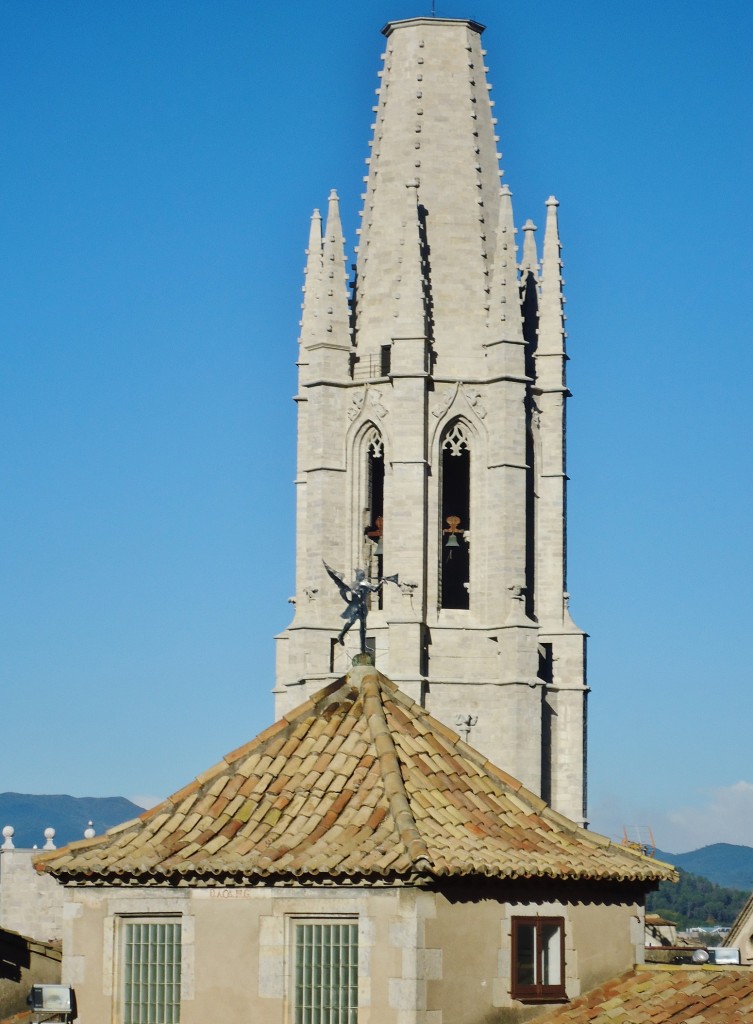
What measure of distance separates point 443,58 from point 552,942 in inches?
2615

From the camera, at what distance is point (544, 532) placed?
8938 centimetres

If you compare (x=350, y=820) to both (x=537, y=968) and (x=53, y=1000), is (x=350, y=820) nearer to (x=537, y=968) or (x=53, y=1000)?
(x=537, y=968)

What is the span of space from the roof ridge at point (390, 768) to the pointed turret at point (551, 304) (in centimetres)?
6279

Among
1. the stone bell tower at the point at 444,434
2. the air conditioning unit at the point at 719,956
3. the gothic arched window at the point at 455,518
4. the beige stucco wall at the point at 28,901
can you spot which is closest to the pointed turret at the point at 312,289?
the stone bell tower at the point at 444,434

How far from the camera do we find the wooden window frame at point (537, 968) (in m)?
26.0

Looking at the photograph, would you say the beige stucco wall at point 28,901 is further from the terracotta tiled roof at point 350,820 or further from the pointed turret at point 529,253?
the terracotta tiled roof at point 350,820

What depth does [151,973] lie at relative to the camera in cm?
2661

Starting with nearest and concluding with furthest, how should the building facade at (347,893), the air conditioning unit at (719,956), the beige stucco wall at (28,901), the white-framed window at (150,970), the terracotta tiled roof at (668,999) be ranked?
the building facade at (347,893) → the terracotta tiled roof at (668,999) → the white-framed window at (150,970) → the air conditioning unit at (719,956) → the beige stucco wall at (28,901)

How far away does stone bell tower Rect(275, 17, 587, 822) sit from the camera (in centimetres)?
8569

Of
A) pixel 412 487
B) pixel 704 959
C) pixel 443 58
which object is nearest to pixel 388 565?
pixel 412 487

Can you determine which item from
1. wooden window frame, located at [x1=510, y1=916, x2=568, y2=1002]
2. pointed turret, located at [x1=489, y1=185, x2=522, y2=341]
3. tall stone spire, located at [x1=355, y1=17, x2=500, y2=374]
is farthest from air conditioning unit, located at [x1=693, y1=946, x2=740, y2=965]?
tall stone spire, located at [x1=355, y1=17, x2=500, y2=374]

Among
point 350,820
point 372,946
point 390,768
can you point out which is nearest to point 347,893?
point 372,946

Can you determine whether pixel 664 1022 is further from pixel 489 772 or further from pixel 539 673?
pixel 539 673

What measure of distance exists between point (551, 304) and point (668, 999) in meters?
66.3
